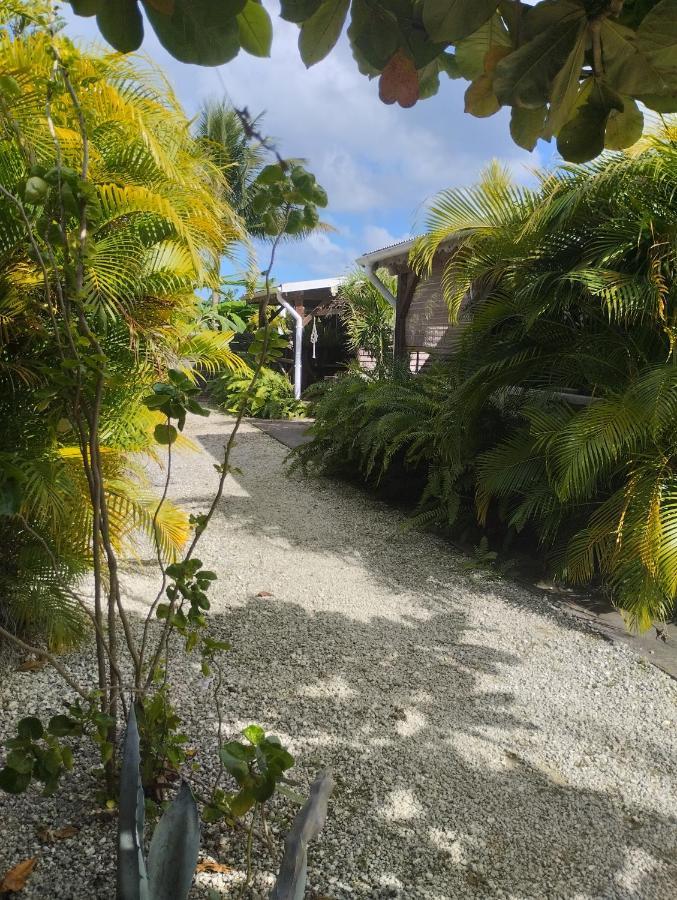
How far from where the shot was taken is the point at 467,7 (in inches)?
33.7

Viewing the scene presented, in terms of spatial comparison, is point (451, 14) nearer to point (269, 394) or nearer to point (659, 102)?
point (659, 102)

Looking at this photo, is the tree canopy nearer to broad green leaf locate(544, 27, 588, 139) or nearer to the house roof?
broad green leaf locate(544, 27, 588, 139)

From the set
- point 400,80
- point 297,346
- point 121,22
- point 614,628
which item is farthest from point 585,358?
point 297,346

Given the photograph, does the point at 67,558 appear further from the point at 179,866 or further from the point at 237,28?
the point at 237,28

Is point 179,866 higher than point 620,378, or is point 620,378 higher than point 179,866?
point 620,378

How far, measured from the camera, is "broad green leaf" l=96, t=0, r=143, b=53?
34.7 inches

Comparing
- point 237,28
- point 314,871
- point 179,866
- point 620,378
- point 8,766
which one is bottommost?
point 314,871

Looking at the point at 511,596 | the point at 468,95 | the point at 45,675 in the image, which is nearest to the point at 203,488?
the point at 511,596

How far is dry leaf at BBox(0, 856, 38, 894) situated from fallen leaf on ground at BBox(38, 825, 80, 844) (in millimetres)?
103

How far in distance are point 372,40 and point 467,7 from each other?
0.17 m

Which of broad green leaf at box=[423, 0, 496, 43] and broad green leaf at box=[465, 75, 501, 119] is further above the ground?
broad green leaf at box=[465, 75, 501, 119]

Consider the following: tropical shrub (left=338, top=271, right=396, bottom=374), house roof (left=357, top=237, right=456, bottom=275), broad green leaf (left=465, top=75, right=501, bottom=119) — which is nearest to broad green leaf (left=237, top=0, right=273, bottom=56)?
broad green leaf (left=465, top=75, right=501, bottom=119)

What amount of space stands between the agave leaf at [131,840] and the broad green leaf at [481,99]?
5.07 feet

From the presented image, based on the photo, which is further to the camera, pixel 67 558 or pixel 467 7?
pixel 67 558
